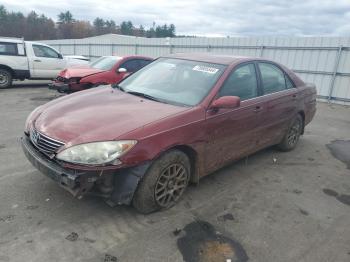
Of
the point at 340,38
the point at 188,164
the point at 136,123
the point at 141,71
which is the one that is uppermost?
the point at 340,38

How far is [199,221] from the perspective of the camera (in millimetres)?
3232

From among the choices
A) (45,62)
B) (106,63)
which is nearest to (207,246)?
(106,63)

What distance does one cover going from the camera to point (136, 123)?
119 inches

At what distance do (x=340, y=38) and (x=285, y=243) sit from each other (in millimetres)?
10580

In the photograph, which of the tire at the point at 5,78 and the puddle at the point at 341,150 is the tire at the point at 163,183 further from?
the tire at the point at 5,78

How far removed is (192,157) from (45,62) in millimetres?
10579

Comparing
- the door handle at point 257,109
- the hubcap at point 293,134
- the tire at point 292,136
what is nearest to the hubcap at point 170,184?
the door handle at point 257,109

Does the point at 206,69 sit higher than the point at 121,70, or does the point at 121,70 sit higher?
the point at 206,69

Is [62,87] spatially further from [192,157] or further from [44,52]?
[192,157]

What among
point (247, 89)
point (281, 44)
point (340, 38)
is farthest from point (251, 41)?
point (247, 89)

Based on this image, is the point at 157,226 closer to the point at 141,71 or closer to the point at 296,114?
the point at 141,71

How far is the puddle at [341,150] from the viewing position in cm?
549

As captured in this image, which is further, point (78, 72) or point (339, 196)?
point (78, 72)

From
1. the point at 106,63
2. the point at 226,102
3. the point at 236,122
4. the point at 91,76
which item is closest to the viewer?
the point at 226,102
